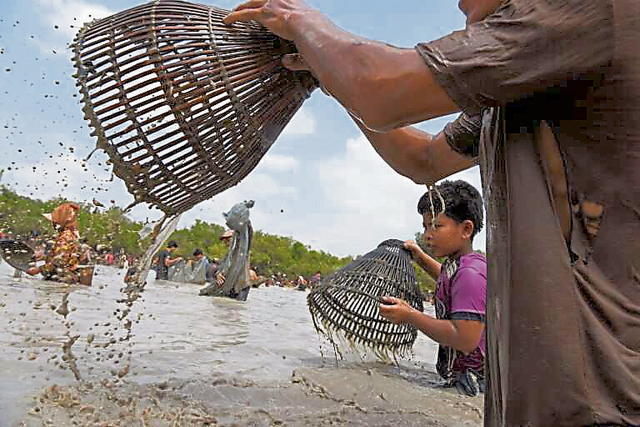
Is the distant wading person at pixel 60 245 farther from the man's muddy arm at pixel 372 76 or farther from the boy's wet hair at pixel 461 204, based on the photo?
the man's muddy arm at pixel 372 76

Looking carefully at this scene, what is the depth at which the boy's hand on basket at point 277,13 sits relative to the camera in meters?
1.36

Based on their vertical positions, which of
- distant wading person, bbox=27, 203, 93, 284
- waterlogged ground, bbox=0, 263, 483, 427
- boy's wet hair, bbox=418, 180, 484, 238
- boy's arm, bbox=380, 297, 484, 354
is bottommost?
waterlogged ground, bbox=0, 263, 483, 427

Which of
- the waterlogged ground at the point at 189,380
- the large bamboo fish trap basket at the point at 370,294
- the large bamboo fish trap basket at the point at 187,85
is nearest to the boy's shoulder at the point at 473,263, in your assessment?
the waterlogged ground at the point at 189,380

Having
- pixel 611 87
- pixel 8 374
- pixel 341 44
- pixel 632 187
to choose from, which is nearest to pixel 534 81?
pixel 611 87

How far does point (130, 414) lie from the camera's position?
231cm

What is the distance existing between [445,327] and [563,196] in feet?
7.59

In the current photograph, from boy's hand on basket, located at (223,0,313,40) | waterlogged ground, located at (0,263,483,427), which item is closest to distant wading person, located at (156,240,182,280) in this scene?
waterlogged ground, located at (0,263,483,427)

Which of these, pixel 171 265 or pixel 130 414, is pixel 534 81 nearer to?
pixel 130 414

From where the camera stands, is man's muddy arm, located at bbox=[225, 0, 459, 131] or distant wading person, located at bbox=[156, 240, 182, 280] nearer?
man's muddy arm, located at bbox=[225, 0, 459, 131]

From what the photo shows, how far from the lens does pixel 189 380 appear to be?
2945mm

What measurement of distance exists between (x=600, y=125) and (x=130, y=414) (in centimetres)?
209

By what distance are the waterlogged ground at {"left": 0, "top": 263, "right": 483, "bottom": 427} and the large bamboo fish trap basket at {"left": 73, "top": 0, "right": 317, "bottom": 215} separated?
872 mm

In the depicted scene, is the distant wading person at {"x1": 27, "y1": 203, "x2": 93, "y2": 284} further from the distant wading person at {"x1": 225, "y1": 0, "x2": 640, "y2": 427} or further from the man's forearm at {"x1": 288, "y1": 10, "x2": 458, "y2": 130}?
the distant wading person at {"x1": 225, "y1": 0, "x2": 640, "y2": 427}

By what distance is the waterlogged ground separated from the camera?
236cm
